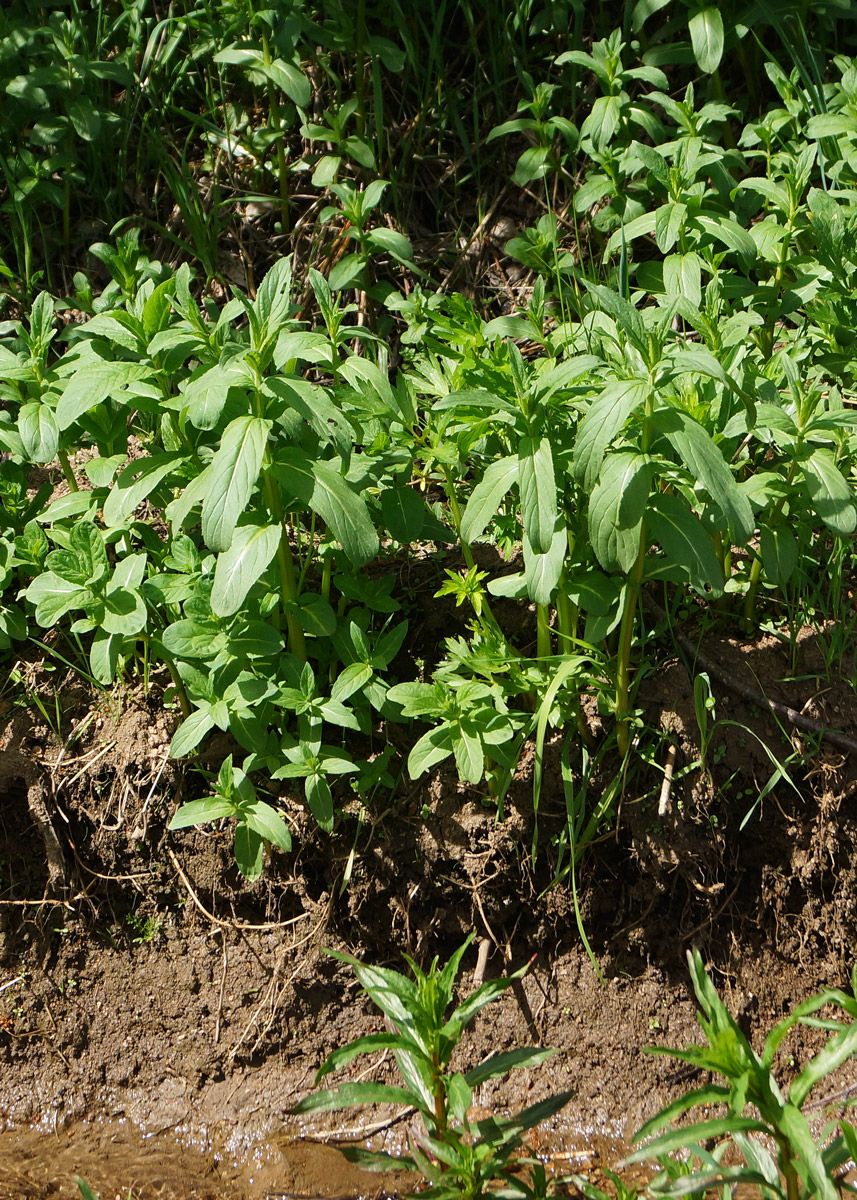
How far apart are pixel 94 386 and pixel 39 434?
0.84 ft

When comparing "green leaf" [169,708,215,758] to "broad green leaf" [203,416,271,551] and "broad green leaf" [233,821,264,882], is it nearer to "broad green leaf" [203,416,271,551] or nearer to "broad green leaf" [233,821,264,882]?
"broad green leaf" [233,821,264,882]

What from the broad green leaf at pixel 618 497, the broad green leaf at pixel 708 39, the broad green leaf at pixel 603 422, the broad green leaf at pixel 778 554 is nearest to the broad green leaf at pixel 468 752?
the broad green leaf at pixel 618 497

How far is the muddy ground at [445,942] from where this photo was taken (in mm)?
2750

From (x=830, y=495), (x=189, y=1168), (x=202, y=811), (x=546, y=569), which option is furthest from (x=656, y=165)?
(x=189, y=1168)

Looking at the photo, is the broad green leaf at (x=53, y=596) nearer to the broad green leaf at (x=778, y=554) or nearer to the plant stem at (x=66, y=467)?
the plant stem at (x=66, y=467)

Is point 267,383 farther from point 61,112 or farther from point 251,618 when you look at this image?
point 61,112

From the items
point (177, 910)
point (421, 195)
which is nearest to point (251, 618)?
point (177, 910)

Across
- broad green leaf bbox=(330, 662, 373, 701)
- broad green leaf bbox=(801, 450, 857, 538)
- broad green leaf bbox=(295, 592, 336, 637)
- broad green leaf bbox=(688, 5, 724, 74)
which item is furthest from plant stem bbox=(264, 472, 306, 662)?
broad green leaf bbox=(688, 5, 724, 74)

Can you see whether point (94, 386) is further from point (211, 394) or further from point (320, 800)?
point (320, 800)

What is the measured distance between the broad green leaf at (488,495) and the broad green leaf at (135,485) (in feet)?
2.53

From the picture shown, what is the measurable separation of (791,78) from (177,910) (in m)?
3.31

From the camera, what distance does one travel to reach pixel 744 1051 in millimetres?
1828

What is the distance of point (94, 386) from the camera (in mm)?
2553

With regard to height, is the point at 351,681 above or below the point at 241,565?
below
